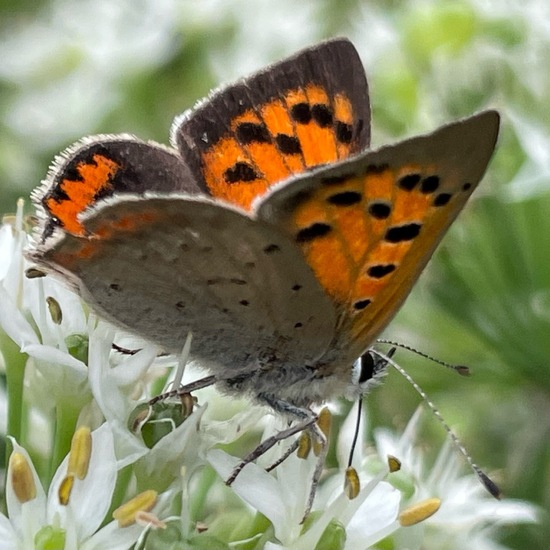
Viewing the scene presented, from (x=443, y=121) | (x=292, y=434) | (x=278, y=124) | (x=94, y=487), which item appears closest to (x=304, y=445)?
(x=292, y=434)

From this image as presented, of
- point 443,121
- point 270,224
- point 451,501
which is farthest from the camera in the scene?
point 443,121

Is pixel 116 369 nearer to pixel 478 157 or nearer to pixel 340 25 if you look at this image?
pixel 478 157

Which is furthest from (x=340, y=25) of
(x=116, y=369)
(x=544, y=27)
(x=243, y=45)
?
(x=116, y=369)

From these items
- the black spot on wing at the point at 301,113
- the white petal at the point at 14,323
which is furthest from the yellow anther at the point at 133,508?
the black spot on wing at the point at 301,113

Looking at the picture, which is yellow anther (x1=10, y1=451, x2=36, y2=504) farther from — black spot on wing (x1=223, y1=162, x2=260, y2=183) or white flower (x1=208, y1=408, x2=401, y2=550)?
black spot on wing (x1=223, y1=162, x2=260, y2=183)

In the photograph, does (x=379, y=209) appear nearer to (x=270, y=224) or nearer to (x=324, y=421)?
(x=270, y=224)

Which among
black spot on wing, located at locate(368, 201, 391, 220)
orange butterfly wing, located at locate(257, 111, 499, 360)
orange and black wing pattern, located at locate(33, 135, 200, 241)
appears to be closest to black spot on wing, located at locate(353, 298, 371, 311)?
orange butterfly wing, located at locate(257, 111, 499, 360)

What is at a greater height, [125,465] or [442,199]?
[442,199]

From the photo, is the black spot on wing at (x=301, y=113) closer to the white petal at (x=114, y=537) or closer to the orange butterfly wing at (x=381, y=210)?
the orange butterfly wing at (x=381, y=210)
